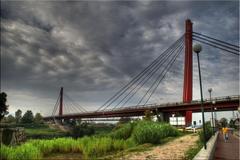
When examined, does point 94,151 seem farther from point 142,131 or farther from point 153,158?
point 142,131

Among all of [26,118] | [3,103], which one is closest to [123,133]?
[3,103]

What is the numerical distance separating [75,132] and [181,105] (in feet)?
90.3

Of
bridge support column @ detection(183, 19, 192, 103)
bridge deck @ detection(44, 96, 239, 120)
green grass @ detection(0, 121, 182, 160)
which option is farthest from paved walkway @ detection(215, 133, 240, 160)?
bridge support column @ detection(183, 19, 192, 103)

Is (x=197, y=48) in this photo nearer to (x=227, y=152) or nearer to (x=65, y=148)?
(x=227, y=152)

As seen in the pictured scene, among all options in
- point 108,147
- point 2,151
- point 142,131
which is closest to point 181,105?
point 142,131

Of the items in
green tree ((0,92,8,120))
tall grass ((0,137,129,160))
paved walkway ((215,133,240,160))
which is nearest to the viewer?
tall grass ((0,137,129,160))

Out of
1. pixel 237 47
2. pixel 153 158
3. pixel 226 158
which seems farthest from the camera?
pixel 237 47

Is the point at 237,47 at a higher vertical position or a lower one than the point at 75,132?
higher

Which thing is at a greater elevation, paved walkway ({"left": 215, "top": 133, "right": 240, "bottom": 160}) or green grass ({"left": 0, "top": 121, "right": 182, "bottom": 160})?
green grass ({"left": 0, "top": 121, "right": 182, "bottom": 160})

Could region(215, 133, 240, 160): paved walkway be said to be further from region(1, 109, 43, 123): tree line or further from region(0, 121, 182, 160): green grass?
region(1, 109, 43, 123): tree line

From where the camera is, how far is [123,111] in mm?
76750

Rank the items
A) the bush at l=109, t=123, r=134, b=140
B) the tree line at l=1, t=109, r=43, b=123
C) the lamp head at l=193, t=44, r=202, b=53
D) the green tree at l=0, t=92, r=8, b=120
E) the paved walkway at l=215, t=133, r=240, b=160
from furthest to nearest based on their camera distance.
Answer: the tree line at l=1, t=109, r=43, b=123
the green tree at l=0, t=92, r=8, b=120
the bush at l=109, t=123, r=134, b=140
the lamp head at l=193, t=44, r=202, b=53
the paved walkway at l=215, t=133, r=240, b=160

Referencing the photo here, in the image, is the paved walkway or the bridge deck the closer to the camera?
the paved walkway

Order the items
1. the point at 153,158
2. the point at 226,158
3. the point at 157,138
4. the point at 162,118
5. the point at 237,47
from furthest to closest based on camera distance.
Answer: the point at 162,118, the point at 237,47, the point at 157,138, the point at 226,158, the point at 153,158
